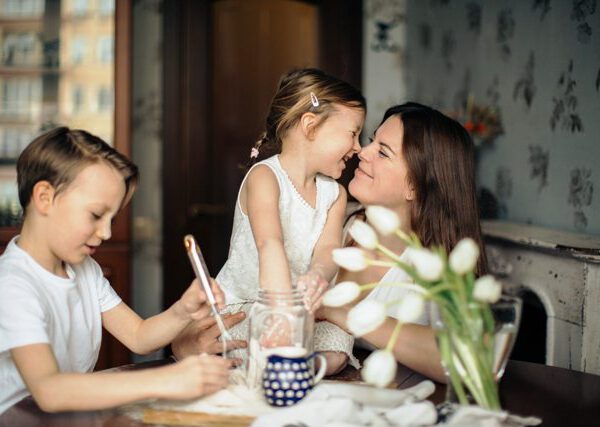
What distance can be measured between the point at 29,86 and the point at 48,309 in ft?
6.91

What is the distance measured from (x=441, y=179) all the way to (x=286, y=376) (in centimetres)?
86

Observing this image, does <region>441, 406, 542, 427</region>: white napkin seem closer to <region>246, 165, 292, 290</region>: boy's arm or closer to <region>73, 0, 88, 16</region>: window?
<region>246, 165, 292, 290</region>: boy's arm

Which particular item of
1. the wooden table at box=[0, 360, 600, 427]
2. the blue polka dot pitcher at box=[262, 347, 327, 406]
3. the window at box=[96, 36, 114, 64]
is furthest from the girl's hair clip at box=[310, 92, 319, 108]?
the window at box=[96, 36, 114, 64]

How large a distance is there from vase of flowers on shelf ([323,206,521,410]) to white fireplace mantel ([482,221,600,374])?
109cm

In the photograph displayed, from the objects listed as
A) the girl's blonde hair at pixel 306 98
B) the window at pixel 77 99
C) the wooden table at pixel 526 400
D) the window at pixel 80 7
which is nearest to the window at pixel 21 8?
the window at pixel 80 7

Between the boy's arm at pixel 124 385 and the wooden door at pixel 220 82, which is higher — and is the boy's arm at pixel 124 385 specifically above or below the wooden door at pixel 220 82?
below

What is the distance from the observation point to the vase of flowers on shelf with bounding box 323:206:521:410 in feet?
2.99

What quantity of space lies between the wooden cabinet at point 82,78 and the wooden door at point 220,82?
64 centimetres

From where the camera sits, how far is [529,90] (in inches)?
112

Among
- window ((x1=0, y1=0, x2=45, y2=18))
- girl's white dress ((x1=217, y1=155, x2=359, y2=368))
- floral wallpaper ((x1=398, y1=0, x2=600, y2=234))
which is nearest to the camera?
girl's white dress ((x1=217, y1=155, x2=359, y2=368))

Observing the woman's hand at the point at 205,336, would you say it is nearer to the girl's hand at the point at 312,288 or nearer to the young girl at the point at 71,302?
the young girl at the point at 71,302

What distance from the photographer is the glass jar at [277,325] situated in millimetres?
1190

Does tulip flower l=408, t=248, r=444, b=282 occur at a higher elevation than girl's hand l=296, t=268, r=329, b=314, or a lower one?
higher

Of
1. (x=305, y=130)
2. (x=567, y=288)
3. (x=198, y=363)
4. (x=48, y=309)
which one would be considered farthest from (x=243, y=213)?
(x=567, y=288)
